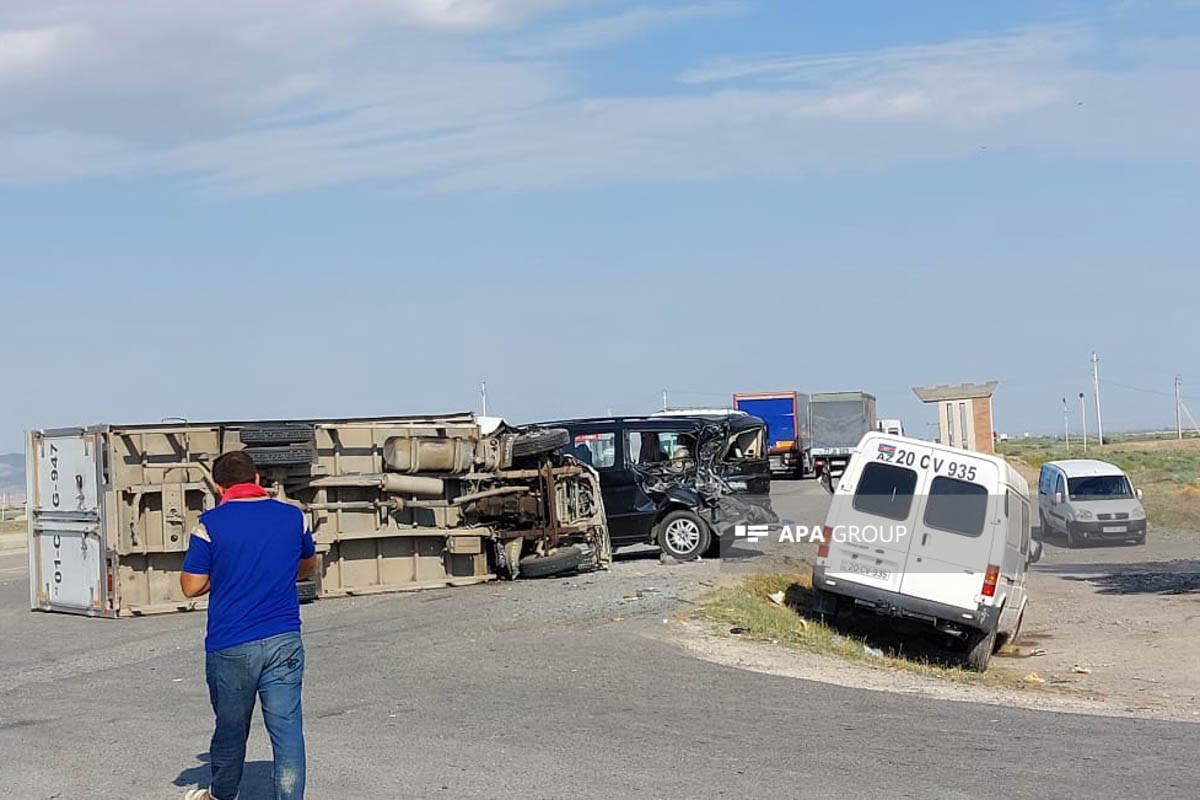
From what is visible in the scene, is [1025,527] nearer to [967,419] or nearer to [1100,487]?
[1100,487]

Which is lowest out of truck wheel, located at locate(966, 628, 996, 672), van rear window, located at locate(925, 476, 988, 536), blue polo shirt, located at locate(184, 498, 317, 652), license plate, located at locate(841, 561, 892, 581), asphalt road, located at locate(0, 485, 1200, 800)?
truck wheel, located at locate(966, 628, 996, 672)

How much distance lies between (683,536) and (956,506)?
6.39m

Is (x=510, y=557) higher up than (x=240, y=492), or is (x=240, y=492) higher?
(x=240, y=492)

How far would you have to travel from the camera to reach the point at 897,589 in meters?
14.9

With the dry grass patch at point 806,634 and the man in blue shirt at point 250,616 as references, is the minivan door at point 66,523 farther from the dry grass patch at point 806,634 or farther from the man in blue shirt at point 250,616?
the man in blue shirt at point 250,616

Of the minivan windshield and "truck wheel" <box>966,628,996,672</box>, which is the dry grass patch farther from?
the minivan windshield

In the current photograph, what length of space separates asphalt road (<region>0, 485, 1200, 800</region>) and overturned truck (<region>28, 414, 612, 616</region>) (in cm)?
203

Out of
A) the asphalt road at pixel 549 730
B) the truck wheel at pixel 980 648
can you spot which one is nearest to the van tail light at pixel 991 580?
the truck wheel at pixel 980 648

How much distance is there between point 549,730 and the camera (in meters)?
9.66

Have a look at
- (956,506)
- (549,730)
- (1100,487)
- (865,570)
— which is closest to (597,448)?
(865,570)

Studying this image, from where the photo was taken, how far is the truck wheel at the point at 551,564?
18766 mm

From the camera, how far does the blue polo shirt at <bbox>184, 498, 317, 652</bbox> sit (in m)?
6.80

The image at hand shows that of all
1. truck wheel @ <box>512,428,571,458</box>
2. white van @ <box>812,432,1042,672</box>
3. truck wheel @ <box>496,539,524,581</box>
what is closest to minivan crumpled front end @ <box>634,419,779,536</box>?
truck wheel @ <box>512,428,571,458</box>

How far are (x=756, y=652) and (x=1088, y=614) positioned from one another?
325 inches
